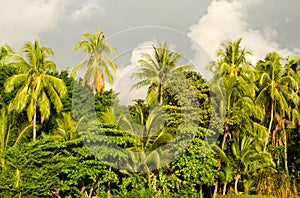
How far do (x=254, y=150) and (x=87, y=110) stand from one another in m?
7.74

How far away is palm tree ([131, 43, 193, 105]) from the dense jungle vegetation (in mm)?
49

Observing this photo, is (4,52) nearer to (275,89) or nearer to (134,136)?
(134,136)

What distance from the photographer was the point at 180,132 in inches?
728

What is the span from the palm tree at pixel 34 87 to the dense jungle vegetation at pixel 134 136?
0.14 feet

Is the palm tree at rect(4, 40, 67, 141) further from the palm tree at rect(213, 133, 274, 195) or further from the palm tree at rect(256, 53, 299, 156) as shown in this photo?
the palm tree at rect(256, 53, 299, 156)

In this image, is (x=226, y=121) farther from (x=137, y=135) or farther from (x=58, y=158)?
(x=58, y=158)

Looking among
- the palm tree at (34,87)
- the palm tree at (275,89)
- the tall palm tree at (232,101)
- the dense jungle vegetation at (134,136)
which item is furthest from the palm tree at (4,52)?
the palm tree at (275,89)

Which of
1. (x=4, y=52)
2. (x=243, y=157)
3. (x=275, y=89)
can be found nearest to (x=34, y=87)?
(x=4, y=52)

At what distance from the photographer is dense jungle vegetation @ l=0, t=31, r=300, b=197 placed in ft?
56.3

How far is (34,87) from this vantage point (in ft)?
58.3

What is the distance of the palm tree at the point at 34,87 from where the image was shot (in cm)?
1753

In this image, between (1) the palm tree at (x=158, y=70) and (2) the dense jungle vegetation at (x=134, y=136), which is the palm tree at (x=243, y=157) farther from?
(1) the palm tree at (x=158, y=70)

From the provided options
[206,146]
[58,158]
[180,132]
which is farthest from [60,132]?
[206,146]

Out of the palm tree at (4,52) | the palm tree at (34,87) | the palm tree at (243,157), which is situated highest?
the palm tree at (4,52)
